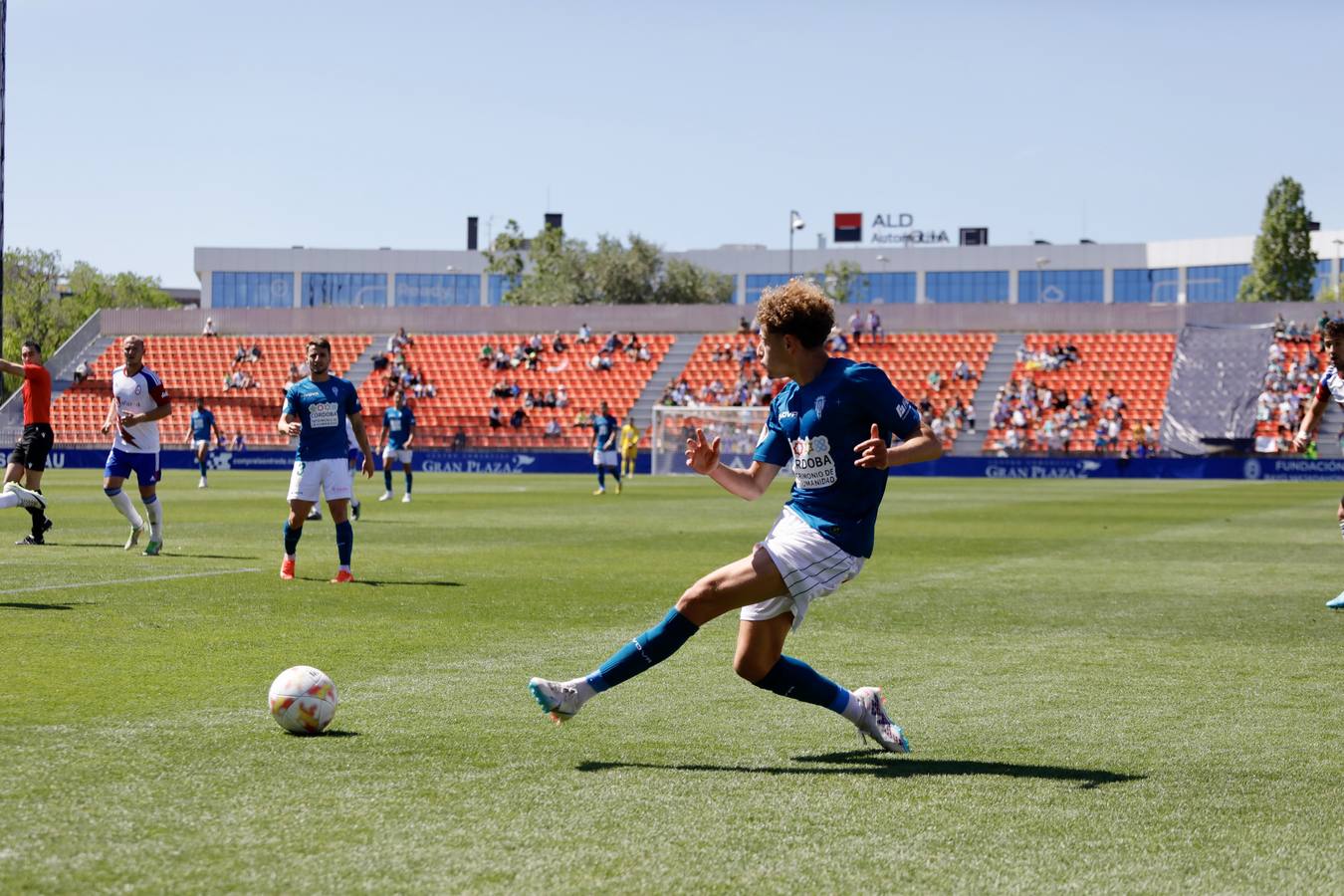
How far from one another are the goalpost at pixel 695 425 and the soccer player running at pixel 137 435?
1466 inches

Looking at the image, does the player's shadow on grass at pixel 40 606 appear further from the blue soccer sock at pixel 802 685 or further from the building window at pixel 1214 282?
the building window at pixel 1214 282

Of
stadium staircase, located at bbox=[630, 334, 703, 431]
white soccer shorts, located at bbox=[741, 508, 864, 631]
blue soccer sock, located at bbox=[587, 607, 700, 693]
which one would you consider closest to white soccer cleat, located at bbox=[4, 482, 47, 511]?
blue soccer sock, located at bbox=[587, 607, 700, 693]

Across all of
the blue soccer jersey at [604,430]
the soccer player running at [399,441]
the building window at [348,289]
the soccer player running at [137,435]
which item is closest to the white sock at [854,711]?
the soccer player running at [137,435]

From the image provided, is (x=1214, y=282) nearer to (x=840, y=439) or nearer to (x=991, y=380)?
(x=991, y=380)

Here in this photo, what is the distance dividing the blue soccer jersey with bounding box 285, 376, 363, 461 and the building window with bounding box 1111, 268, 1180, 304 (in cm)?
12459

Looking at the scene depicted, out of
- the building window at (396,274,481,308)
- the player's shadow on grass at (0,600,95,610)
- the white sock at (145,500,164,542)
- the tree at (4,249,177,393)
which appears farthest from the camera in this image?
the building window at (396,274,481,308)

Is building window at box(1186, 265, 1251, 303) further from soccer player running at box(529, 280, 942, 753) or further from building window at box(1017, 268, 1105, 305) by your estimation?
soccer player running at box(529, 280, 942, 753)

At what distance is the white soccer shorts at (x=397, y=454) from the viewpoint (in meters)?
31.7

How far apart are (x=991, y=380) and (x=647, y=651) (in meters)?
58.0

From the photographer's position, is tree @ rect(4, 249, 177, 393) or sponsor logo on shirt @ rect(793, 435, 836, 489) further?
tree @ rect(4, 249, 177, 393)

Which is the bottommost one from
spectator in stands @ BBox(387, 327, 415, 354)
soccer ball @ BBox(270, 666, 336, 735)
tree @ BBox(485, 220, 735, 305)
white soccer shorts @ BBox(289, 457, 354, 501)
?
soccer ball @ BBox(270, 666, 336, 735)

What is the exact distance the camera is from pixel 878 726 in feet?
23.2

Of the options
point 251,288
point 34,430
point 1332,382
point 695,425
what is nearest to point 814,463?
point 1332,382

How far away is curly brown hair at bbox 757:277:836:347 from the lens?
22.3 ft
